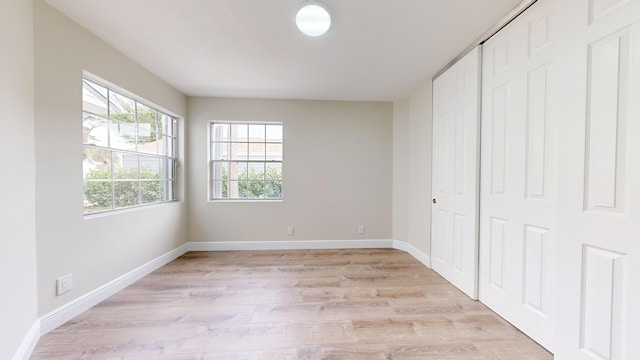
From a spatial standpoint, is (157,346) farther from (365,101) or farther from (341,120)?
(365,101)

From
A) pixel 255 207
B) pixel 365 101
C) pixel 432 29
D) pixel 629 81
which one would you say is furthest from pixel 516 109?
pixel 255 207

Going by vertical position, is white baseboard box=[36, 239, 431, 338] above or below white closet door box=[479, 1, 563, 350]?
below

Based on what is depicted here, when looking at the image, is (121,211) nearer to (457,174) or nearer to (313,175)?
(313,175)

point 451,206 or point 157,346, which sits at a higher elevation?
point 451,206

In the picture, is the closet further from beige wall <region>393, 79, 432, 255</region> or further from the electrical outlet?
the electrical outlet

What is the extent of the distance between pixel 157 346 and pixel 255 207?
2348mm

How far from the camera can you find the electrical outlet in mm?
1902

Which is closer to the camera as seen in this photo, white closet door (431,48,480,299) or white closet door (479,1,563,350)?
white closet door (479,1,563,350)

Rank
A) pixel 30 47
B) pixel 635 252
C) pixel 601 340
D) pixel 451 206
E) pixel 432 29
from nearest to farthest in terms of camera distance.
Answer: pixel 635 252
pixel 601 340
pixel 30 47
pixel 432 29
pixel 451 206

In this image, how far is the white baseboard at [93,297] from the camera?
184 centimetres

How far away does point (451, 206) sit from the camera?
8.84 feet

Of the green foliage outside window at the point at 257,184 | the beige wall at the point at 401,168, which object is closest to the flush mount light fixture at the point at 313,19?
the beige wall at the point at 401,168

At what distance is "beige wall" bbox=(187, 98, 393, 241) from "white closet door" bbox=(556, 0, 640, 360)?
2.63 meters

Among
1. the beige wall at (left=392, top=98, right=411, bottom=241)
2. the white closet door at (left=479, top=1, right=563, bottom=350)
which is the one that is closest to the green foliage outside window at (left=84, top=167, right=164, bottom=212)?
the beige wall at (left=392, top=98, right=411, bottom=241)
